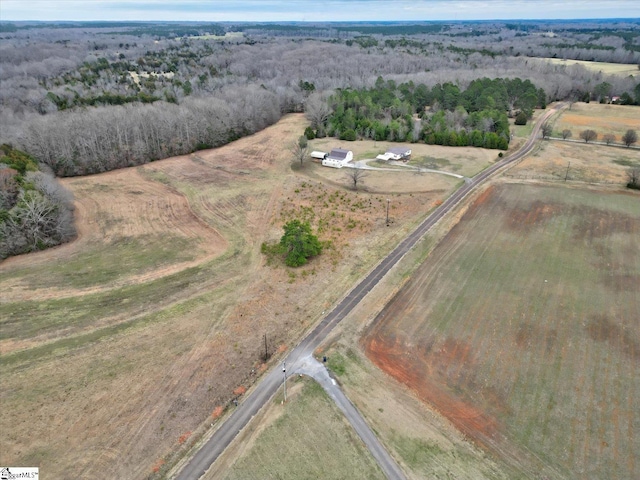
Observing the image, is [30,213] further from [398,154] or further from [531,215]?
[531,215]

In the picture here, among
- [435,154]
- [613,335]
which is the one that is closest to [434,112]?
[435,154]

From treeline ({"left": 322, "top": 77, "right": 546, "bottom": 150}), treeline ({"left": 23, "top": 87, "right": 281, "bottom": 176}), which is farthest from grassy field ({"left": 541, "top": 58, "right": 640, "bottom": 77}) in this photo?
treeline ({"left": 23, "top": 87, "right": 281, "bottom": 176})

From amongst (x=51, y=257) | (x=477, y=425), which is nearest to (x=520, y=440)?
(x=477, y=425)

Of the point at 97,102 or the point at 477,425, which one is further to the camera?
the point at 97,102

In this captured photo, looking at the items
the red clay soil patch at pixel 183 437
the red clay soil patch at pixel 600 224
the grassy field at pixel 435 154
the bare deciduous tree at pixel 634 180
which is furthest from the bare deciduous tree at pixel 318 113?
the red clay soil patch at pixel 183 437

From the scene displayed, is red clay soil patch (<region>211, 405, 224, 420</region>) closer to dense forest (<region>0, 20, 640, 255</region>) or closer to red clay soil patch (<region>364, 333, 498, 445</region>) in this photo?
red clay soil patch (<region>364, 333, 498, 445</region>)

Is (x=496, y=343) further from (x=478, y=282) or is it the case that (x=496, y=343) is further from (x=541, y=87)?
(x=541, y=87)
